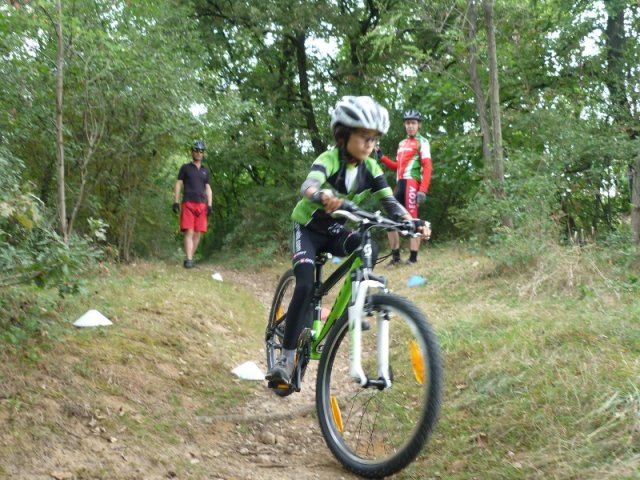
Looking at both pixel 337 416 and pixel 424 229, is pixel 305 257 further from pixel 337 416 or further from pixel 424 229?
pixel 337 416

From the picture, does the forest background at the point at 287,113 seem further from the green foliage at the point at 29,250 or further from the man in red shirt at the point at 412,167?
the man in red shirt at the point at 412,167

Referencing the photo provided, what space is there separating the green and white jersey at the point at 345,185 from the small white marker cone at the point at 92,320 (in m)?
2.10

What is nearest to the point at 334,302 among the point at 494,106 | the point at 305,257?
the point at 305,257

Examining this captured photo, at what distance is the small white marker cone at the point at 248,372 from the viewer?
17.1ft

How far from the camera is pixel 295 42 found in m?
17.5

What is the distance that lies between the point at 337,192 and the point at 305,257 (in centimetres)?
49

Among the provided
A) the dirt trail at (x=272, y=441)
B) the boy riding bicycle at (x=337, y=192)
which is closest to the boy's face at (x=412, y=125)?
the boy riding bicycle at (x=337, y=192)

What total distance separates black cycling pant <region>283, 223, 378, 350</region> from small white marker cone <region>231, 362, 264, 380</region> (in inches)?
41.6

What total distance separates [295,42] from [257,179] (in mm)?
5170

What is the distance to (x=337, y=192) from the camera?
421 centimetres

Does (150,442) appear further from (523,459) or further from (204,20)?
(204,20)

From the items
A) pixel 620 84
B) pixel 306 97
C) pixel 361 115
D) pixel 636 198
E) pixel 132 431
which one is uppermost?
pixel 306 97

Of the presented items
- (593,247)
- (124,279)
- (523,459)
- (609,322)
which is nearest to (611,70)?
(593,247)

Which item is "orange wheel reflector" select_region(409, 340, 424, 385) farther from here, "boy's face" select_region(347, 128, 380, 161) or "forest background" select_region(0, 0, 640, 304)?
"forest background" select_region(0, 0, 640, 304)
